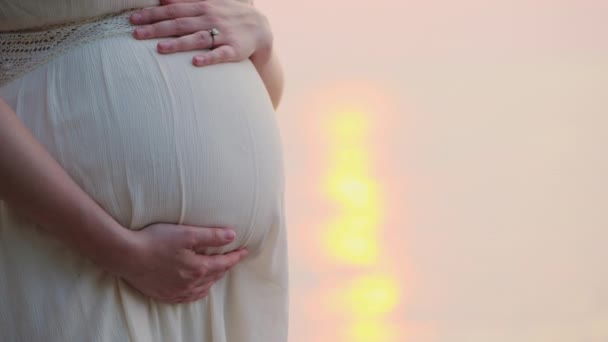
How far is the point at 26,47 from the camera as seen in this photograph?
978 millimetres

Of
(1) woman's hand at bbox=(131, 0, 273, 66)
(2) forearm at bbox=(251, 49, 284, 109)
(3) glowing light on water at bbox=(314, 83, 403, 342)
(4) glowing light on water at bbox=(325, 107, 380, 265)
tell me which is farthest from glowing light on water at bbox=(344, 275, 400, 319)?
(1) woman's hand at bbox=(131, 0, 273, 66)

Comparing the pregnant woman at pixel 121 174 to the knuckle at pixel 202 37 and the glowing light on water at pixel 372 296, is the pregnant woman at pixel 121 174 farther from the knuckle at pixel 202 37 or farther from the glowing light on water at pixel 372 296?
the glowing light on water at pixel 372 296

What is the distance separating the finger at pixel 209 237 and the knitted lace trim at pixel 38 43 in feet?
0.69

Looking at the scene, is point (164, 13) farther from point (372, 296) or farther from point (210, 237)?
point (372, 296)

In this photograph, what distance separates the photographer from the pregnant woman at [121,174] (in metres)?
0.92

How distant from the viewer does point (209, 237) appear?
98 cm

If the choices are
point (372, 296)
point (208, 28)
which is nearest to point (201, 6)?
point (208, 28)

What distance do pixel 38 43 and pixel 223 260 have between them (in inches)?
10.8

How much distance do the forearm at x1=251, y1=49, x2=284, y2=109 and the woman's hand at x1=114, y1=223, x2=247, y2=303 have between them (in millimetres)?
247

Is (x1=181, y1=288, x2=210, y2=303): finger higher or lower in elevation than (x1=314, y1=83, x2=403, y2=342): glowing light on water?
higher

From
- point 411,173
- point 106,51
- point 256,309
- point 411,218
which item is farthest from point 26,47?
point 411,173

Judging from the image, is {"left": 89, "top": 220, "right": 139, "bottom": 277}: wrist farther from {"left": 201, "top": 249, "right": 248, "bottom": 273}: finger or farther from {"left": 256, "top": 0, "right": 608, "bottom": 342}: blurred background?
{"left": 256, "top": 0, "right": 608, "bottom": 342}: blurred background

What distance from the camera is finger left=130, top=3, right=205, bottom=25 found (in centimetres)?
102

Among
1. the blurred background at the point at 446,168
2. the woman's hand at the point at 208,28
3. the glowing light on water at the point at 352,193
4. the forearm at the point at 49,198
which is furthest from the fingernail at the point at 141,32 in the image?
the glowing light on water at the point at 352,193
